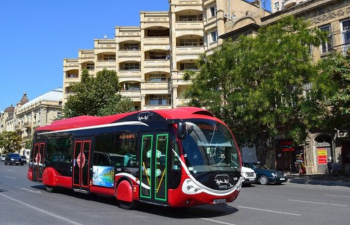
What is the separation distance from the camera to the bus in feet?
31.8

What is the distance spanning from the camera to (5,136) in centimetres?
8256

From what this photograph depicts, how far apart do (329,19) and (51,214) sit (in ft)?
87.3

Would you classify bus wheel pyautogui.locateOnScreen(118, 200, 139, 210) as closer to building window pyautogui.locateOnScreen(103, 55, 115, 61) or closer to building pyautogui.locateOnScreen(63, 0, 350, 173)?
building pyautogui.locateOnScreen(63, 0, 350, 173)

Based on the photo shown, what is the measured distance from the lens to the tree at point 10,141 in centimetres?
8256

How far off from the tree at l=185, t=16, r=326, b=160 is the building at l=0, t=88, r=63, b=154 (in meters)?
47.2

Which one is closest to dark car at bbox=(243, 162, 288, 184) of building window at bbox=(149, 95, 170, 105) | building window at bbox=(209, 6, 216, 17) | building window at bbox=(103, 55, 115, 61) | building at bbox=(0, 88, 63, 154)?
building window at bbox=(209, 6, 216, 17)

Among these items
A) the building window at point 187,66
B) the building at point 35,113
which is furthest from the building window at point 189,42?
the building at point 35,113

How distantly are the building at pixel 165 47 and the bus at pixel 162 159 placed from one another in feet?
97.1

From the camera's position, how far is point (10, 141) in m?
83.4

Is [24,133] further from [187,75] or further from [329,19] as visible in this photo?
[329,19]

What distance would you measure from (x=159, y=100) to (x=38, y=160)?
3259 centimetres

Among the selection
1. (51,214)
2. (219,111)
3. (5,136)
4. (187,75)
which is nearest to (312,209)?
(51,214)

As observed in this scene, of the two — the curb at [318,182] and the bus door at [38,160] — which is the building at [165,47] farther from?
the bus door at [38,160]

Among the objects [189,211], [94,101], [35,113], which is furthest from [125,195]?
[35,113]
